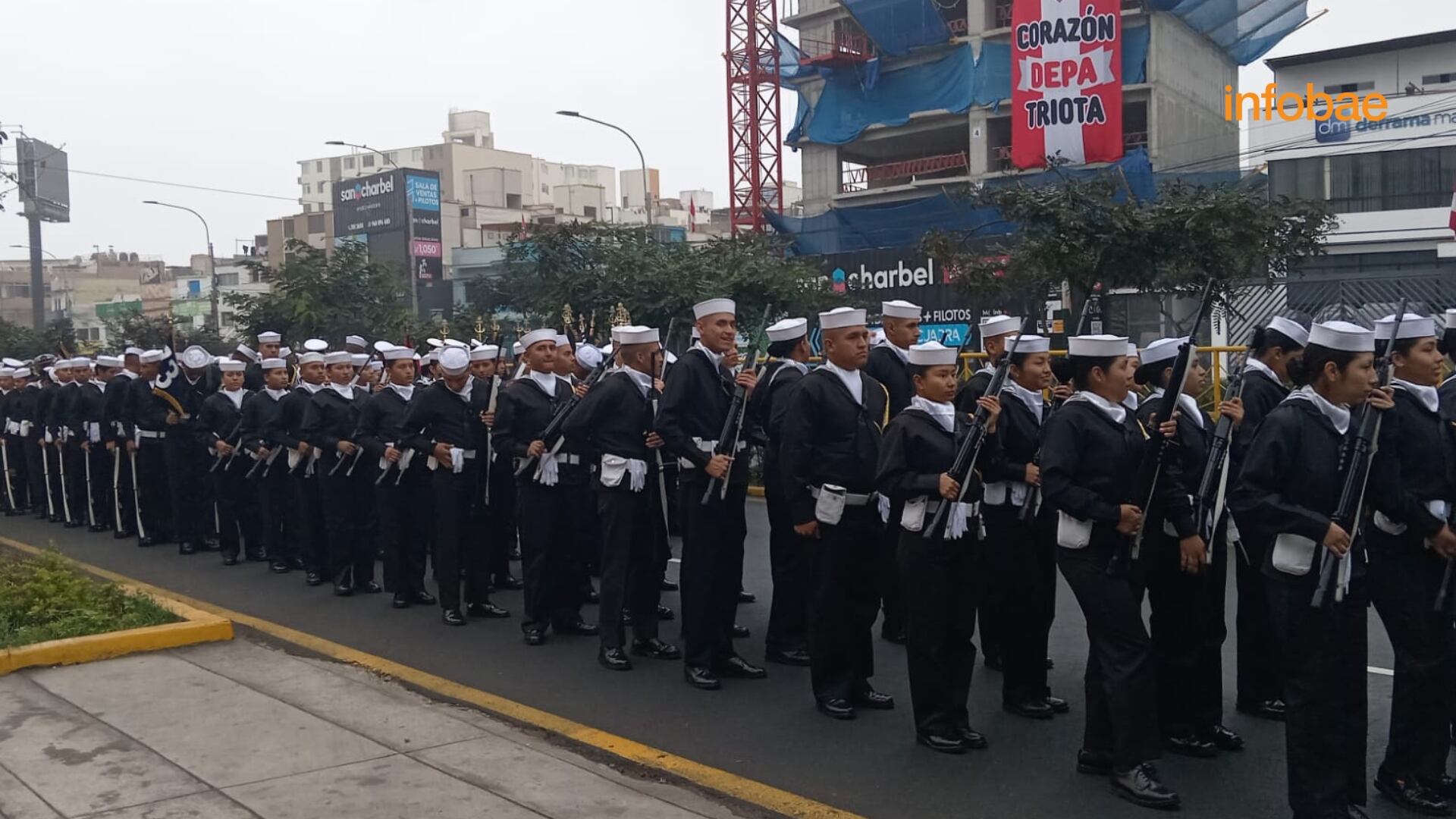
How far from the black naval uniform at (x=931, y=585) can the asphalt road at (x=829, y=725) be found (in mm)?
234

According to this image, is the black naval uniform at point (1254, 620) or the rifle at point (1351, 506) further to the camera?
the black naval uniform at point (1254, 620)

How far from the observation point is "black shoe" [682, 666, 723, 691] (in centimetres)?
746

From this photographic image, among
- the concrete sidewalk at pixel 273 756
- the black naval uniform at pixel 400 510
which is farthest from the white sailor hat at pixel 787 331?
the black naval uniform at pixel 400 510

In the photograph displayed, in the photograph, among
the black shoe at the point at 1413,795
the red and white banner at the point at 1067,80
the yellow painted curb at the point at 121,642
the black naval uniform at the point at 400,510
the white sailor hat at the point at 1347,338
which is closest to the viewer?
the white sailor hat at the point at 1347,338

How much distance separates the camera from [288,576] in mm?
11664

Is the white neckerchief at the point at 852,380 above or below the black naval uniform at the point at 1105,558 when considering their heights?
above

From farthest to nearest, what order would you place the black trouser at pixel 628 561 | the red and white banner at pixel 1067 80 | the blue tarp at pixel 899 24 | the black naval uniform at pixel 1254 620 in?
the blue tarp at pixel 899 24 < the red and white banner at pixel 1067 80 < the black trouser at pixel 628 561 < the black naval uniform at pixel 1254 620

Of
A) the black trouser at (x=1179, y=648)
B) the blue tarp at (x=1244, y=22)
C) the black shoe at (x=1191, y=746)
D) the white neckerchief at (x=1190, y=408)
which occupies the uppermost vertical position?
the blue tarp at (x=1244, y=22)

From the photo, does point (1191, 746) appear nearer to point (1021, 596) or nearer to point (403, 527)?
point (1021, 596)

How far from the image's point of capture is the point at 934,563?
20.3 feet

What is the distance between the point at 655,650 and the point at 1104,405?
3.67 meters

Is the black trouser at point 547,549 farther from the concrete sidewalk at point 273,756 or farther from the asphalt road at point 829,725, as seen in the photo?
the concrete sidewalk at point 273,756

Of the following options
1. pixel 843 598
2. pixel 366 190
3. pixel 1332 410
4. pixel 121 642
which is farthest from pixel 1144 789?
pixel 366 190

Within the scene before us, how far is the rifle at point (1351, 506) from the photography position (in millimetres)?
4805
